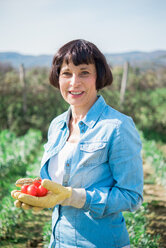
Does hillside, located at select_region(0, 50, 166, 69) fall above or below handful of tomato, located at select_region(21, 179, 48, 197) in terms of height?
above

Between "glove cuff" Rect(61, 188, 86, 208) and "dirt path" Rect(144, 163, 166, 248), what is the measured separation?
6.57ft

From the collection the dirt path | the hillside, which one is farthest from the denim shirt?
the hillside

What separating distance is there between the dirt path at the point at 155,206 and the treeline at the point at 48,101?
503 centimetres

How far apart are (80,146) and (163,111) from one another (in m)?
10.3

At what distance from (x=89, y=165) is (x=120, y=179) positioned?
15 centimetres

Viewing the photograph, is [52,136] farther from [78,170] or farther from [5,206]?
[5,206]

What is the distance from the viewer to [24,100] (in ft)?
33.3

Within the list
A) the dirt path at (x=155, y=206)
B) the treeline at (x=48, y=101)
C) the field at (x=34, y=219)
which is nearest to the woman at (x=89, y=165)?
the field at (x=34, y=219)

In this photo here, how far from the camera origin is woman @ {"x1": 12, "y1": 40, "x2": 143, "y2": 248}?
4.00 feet

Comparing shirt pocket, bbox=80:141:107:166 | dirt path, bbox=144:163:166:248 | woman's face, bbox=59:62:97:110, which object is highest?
woman's face, bbox=59:62:97:110

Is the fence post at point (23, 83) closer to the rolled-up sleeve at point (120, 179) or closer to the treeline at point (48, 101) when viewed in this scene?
the treeline at point (48, 101)

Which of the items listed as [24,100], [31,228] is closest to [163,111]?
[24,100]

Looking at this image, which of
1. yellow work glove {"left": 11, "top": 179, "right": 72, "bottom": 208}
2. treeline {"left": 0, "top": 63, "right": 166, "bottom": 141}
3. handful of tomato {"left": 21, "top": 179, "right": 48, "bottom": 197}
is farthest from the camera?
treeline {"left": 0, "top": 63, "right": 166, "bottom": 141}

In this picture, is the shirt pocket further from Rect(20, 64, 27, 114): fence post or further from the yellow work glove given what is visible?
Rect(20, 64, 27, 114): fence post
